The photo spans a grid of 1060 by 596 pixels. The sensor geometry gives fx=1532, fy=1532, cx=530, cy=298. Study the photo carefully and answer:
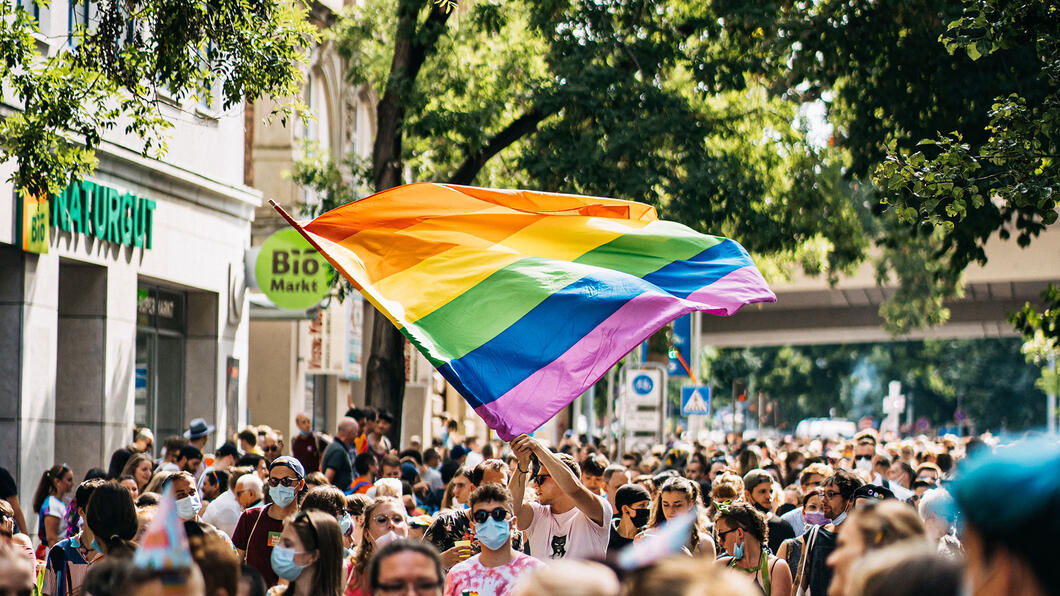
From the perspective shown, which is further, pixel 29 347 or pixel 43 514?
pixel 29 347

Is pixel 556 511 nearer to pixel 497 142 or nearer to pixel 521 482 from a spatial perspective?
pixel 521 482

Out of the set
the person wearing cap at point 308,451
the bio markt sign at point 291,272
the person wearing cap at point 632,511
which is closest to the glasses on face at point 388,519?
the person wearing cap at point 632,511

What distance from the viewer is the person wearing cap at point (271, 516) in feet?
27.3

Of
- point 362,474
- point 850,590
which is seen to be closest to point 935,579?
point 850,590

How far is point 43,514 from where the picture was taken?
1288 centimetres

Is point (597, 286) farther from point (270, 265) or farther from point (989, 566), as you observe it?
point (270, 265)

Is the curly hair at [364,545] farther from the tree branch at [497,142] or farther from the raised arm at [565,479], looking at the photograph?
the tree branch at [497,142]

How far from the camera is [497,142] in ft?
64.8

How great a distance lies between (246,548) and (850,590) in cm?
584

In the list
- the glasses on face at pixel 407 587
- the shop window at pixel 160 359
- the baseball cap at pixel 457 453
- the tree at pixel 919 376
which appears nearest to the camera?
the glasses on face at pixel 407 587

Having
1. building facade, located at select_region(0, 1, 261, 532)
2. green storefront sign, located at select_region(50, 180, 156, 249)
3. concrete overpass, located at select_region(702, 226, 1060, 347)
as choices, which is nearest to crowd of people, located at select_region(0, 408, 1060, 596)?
building facade, located at select_region(0, 1, 261, 532)

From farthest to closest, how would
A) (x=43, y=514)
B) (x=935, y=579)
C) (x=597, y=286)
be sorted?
(x=43, y=514)
(x=597, y=286)
(x=935, y=579)

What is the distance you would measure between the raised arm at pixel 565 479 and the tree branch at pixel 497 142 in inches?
443

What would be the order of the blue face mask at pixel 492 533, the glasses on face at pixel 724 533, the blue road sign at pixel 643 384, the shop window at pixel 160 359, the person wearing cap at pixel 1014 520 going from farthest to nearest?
the blue road sign at pixel 643 384 → the shop window at pixel 160 359 → the glasses on face at pixel 724 533 → the blue face mask at pixel 492 533 → the person wearing cap at pixel 1014 520
